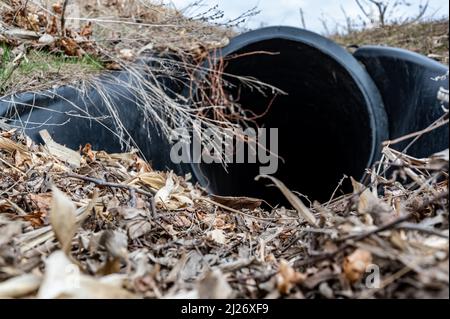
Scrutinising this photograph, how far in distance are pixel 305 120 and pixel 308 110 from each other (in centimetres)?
10

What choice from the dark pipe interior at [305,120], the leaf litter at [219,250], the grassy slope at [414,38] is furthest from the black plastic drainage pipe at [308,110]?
the leaf litter at [219,250]

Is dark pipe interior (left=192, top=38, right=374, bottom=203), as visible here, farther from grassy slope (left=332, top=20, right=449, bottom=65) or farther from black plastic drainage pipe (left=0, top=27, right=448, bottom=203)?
grassy slope (left=332, top=20, right=449, bottom=65)

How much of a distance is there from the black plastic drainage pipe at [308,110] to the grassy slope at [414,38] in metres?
0.98

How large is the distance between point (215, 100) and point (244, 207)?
1371 mm

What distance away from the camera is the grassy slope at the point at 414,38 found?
3809 mm

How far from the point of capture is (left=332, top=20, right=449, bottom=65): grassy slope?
3.81 meters

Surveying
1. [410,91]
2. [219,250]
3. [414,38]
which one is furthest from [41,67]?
[414,38]

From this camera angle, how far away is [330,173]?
3.50 m

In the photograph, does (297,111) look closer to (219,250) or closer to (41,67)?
(41,67)

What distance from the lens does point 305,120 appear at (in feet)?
11.4

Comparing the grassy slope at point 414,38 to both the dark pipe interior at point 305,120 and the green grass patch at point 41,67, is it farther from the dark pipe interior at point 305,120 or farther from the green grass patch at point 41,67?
the green grass patch at point 41,67

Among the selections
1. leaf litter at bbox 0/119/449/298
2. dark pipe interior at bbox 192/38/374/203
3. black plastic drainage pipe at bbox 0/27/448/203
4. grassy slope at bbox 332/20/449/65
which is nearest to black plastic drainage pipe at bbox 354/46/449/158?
black plastic drainage pipe at bbox 0/27/448/203

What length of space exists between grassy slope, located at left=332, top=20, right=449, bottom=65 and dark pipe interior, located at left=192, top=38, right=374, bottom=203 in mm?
974
